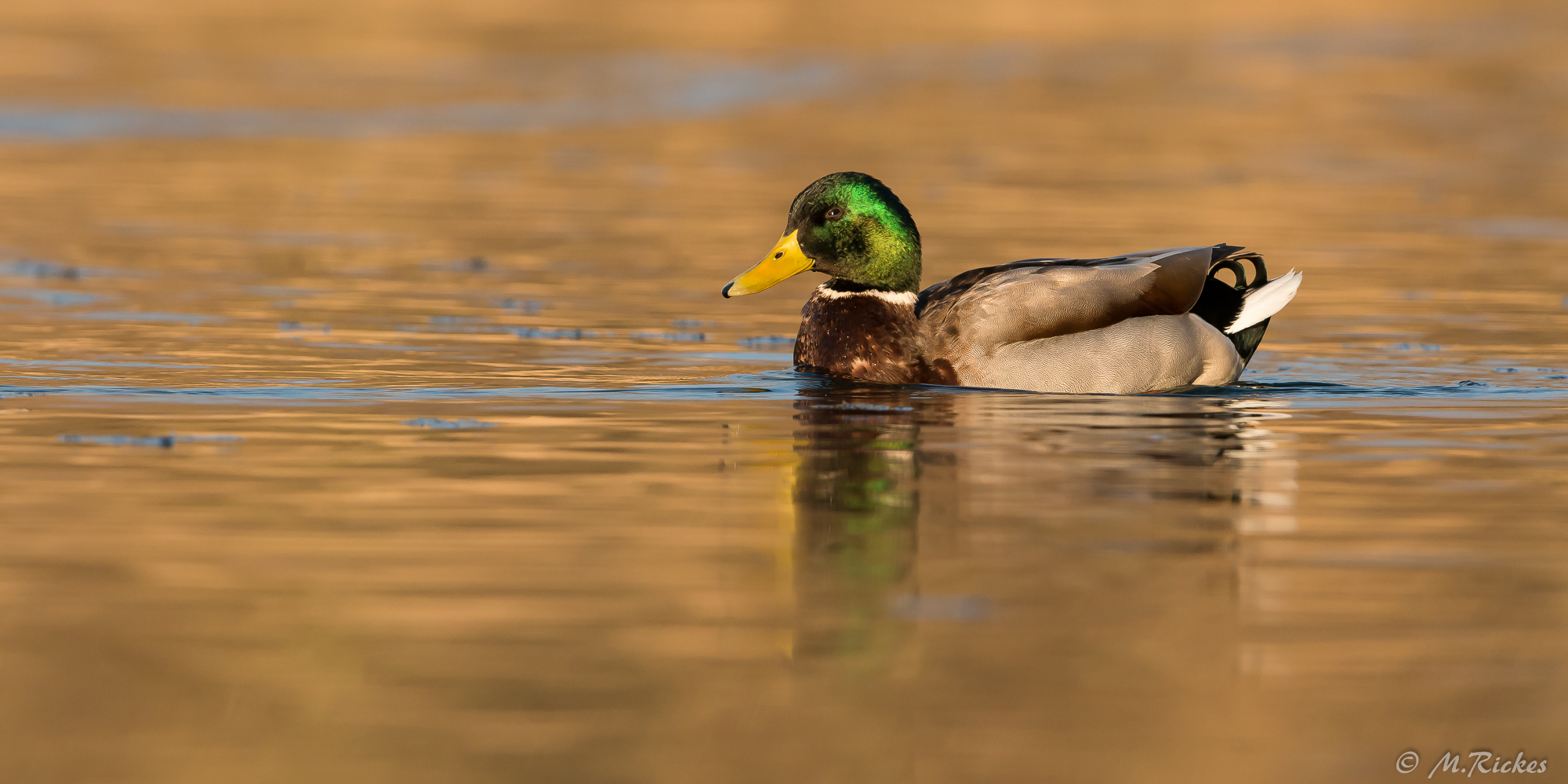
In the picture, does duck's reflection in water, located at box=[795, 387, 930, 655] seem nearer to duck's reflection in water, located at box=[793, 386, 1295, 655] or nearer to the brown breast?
duck's reflection in water, located at box=[793, 386, 1295, 655]

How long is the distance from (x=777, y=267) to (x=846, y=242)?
0.37 meters

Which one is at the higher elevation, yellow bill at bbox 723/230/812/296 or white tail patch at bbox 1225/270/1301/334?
yellow bill at bbox 723/230/812/296

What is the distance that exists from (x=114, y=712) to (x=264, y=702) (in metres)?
0.34

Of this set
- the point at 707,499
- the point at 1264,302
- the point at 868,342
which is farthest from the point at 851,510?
the point at 1264,302

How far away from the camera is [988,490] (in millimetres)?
7551

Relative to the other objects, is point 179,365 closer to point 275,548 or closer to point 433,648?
point 275,548

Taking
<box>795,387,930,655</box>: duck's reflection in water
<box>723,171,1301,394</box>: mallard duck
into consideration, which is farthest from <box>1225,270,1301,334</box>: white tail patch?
<box>795,387,930,655</box>: duck's reflection in water

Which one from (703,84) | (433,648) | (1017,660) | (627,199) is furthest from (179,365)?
(703,84)

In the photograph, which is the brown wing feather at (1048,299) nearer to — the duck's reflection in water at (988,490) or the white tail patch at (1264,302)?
the duck's reflection in water at (988,490)

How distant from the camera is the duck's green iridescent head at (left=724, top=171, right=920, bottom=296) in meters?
10.9

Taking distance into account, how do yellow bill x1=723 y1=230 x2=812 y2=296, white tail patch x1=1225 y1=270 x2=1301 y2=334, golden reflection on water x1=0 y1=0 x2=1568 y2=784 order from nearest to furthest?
golden reflection on water x1=0 y1=0 x2=1568 y2=784
yellow bill x1=723 y1=230 x2=812 y2=296
white tail patch x1=1225 y1=270 x2=1301 y2=334

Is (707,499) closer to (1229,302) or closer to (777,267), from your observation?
(777,267)

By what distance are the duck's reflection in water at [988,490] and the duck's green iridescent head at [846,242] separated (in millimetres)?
867

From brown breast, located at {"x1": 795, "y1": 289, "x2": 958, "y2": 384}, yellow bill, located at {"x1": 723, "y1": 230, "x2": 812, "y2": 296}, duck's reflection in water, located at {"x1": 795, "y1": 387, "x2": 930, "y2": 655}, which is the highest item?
yellow bill, located at {"x1": 723, "y1": 230, "x2": 812, "y2": 296}
